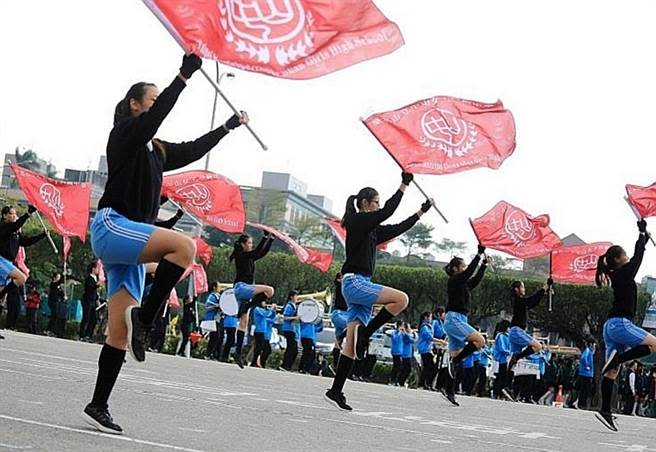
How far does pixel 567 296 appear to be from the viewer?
51.8 metres

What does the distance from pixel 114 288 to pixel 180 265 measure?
0.62m

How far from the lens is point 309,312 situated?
95.3ft

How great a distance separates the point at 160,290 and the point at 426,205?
6.06 metres

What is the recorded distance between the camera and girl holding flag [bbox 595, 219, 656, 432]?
12.4 m

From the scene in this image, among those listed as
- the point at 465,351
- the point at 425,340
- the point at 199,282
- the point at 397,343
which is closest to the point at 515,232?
the point at 465,351

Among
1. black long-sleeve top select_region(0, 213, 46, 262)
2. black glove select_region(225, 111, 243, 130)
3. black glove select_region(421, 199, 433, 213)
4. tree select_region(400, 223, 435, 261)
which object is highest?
tree select_region(400, 223, 435, 261)

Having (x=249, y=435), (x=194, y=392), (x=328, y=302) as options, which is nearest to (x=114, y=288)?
(x=249, y=435)

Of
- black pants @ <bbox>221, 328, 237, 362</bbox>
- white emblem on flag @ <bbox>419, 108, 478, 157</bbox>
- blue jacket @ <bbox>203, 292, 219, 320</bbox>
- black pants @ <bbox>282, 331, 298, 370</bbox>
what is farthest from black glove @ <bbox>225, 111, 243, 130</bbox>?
black pants @ <bbox>282, 331, 298, 370</bbox>

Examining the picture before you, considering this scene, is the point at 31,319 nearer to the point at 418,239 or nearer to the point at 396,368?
the point at 396,368

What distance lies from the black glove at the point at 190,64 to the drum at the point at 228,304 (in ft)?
59.9

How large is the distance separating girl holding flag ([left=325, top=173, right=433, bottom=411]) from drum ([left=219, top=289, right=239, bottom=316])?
1366 cm

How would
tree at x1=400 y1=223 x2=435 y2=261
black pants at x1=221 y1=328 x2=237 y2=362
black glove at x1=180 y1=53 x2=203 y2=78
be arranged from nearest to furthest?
black glove at x1=180 y1=53 x2=203 y2=78, black pants at x1=221 y1=328 x2=237 y2=362, tree at x1=400 y1=223 x2=435 y2=261

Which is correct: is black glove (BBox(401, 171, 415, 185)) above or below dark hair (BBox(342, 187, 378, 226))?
above

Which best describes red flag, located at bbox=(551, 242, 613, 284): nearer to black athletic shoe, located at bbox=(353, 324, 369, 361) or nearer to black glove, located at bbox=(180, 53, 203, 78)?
black athletic shoe, located at bbox=(353, 324, 369, 361)
